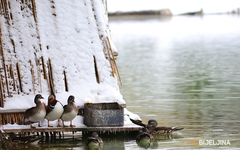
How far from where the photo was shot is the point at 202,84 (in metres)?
21.9

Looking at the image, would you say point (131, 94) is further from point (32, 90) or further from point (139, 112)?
point (32, 90)

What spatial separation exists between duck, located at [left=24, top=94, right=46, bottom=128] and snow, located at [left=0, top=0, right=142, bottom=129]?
52cm

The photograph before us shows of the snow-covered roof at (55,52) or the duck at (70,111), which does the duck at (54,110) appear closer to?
the duck at (70,111)

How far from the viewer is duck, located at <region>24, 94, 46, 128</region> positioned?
11.5 m

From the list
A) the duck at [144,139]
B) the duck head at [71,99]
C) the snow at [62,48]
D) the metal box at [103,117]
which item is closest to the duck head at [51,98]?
the duck head at [71,99]

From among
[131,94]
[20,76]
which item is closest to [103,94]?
[20,76]

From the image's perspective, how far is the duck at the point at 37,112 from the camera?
1148cm

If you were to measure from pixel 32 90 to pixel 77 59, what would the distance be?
1.39 metres

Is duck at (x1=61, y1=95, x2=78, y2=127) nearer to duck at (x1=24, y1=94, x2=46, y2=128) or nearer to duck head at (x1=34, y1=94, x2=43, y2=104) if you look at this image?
duck at (x1=24, y1=94, x2=46, y2=128)

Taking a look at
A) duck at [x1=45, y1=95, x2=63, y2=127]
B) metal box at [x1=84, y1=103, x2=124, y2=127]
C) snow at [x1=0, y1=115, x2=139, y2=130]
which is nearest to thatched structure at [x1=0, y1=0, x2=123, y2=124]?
snow at [x1=0, y1=115, x2=139, y2=130]

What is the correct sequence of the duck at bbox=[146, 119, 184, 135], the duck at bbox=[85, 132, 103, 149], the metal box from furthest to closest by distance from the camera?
the duck at bbox=[146, 119, 184, 135] < the metal box < the duck at bbox=[85, 132, 103, 149]

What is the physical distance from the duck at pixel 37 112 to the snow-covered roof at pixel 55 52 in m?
0.53

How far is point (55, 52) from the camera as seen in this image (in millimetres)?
12734

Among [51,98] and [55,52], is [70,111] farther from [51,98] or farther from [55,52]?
[55,52]
